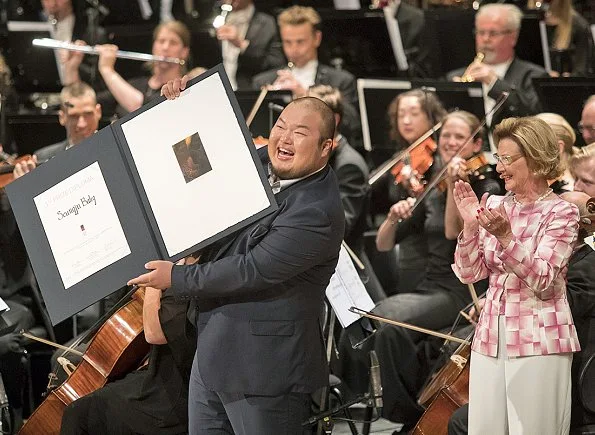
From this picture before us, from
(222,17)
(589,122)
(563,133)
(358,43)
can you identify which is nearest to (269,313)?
(563,133)

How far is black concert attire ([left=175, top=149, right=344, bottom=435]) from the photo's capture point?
3.89 metres

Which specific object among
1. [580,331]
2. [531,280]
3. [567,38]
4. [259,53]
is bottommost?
[580,331]

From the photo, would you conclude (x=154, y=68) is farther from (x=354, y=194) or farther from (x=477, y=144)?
(x=477, y=144)

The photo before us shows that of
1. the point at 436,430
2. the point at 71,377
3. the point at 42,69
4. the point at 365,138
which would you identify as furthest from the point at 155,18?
the point at 436,430

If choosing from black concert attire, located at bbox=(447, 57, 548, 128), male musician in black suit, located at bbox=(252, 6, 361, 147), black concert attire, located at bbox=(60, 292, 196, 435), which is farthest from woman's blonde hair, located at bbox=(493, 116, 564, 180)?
male musician in black suit, located at bbox=(252, 6, 361, 147)

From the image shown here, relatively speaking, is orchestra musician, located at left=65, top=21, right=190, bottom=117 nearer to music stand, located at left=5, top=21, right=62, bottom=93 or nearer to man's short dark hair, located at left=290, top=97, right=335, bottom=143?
music stand, located at left=5, top=21, right=62, bottom=93

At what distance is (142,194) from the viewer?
4.05 meters

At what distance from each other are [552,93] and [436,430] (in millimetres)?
2408

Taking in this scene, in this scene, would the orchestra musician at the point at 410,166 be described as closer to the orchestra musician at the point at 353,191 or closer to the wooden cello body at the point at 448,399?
the orchestra musician at the point at 353,191

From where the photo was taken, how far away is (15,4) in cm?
908

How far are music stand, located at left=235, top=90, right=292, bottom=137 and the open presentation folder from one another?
2341mm

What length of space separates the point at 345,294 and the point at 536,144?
1.29m

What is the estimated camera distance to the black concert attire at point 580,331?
4270 millimetres

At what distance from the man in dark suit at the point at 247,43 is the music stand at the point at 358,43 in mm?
391
